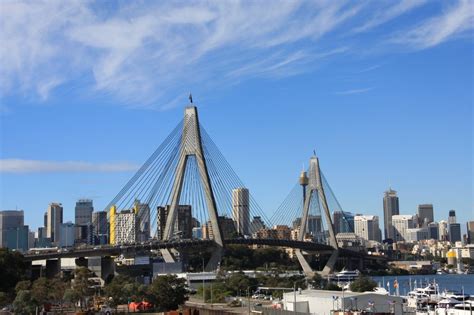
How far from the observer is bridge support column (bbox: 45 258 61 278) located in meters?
69.3

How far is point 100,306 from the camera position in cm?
4600

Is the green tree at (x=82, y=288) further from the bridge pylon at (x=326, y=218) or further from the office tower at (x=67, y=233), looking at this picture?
the office tower at (x=67, y=233)

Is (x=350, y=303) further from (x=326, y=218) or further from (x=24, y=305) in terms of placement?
(x=326, y=218)

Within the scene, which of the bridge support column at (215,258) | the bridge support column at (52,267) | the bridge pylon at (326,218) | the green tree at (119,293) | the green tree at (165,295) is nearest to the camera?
the green tree at (165,295)

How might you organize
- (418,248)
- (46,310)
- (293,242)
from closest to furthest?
(46,310) → (293,242) → (418,248)

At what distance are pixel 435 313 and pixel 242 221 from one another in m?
107

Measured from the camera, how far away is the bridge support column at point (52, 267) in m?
69.3

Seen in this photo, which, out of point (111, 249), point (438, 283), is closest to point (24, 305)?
point (111, 249)

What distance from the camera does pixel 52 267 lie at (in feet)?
230

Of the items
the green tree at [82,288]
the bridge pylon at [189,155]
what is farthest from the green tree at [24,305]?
the bridge pylon at [189,155]

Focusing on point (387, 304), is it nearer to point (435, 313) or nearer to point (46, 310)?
point (435, 313)

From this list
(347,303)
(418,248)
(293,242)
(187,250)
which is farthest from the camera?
(418,248)

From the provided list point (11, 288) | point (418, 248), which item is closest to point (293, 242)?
point (11, 288)

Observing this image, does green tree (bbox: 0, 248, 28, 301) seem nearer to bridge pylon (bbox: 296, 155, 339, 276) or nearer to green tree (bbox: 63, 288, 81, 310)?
green tree (bbox: 63, 288, 81, 310)
